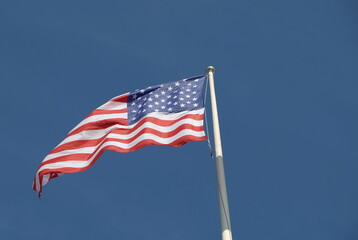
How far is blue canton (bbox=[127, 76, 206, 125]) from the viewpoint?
2009cm

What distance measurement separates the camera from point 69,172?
64.2 ft

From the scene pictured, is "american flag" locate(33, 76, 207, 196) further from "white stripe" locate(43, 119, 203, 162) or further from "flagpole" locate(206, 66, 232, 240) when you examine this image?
"flagpole" locate(206, 66, 232, 240)

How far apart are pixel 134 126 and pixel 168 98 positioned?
127 cm

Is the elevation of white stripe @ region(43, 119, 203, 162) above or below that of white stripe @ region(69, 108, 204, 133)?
below

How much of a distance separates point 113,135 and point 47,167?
199 centimetres

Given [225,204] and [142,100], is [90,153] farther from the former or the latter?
[225,204]

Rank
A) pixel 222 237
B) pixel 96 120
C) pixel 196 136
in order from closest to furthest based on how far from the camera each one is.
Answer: pixel 222 237 < pixel 196 136 < pixel 96 120

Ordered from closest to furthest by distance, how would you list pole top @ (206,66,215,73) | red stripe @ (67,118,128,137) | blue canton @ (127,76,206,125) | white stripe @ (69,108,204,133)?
white stripe @ (69,108,204,133) → blue canton @ (127,76,206,125) → red stripe @ (67,118,128,137) → pole top @ (206,66,215,73)

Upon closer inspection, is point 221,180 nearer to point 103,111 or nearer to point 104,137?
point 104,137

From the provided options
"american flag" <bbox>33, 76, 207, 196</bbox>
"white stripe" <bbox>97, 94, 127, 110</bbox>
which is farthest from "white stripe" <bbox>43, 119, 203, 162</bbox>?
"white stripe" <bbox>97, 94, 127, 110</bbox>

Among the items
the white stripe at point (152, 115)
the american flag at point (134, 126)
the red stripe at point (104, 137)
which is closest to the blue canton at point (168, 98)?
the american flag at point (134, 126)

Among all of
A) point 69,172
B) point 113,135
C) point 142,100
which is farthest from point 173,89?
point 69,172

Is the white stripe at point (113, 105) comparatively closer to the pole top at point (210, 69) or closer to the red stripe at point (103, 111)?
the red stripe at point (103, 111)

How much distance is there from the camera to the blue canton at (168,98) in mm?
20094
